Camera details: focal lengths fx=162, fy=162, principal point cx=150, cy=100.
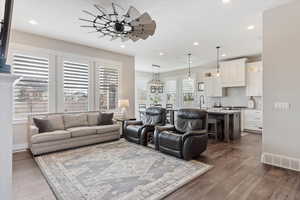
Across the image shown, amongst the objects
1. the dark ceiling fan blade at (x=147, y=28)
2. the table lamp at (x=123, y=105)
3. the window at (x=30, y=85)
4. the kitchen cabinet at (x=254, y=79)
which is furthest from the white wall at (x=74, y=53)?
the kitchen cabinet at (x=254, y=79)

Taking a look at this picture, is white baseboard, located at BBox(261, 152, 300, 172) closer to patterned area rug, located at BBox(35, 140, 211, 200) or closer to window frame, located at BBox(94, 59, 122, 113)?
patterned area rug, located at BBox(35, 140, 211, 200)

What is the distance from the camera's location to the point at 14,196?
214 centimetres

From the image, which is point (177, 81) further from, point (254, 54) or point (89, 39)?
point (89, 39)

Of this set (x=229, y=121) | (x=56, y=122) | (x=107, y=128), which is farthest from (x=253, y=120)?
(x=56, y=122)

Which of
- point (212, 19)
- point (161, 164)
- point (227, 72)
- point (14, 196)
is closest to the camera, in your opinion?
point (14, 196)

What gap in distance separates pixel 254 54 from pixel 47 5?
6880 mm

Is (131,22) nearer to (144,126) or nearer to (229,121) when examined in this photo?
(144,126)

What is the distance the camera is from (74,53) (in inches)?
198

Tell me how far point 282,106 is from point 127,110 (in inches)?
187

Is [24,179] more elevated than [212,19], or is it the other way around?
[212,19]

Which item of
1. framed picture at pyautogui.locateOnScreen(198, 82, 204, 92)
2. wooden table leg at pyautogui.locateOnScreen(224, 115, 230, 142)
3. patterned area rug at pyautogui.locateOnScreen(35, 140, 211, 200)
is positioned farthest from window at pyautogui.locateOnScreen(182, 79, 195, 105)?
patterned area rug at pyautogui.locateOnScreen(35, 140, 211, 200)

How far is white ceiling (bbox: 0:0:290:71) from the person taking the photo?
2.96 m

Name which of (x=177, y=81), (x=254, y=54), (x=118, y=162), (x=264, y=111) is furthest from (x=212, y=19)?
(x=177, y=81)

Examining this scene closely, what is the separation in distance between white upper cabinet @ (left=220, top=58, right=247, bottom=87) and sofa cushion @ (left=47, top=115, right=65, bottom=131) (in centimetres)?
627
